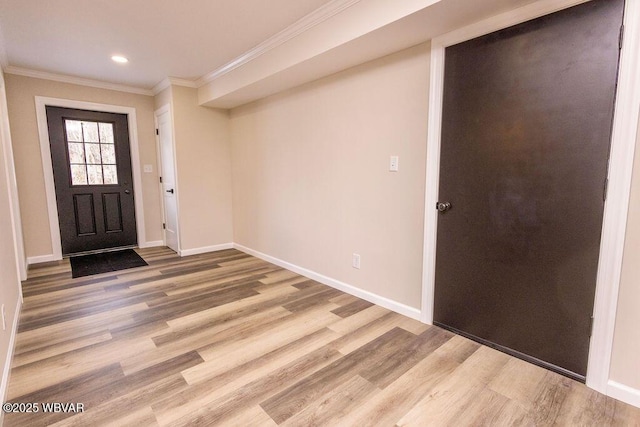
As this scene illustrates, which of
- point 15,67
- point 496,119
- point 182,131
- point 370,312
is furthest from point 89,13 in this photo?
point 370,312

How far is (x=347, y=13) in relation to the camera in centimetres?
211

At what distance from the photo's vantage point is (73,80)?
12.7 feet

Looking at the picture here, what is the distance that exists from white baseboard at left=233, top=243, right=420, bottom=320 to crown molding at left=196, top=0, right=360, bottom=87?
218 centimetres

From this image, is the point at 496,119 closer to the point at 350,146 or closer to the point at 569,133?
the point at 569,133

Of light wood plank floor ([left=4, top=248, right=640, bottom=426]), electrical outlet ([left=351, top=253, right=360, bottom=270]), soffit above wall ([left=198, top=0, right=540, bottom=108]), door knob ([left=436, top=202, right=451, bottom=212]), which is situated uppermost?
soffit above wall ([left=198, top=0, right=540, bottom=108])

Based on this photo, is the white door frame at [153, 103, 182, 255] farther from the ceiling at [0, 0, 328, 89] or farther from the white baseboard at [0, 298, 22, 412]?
the white baseboard at [0, 298, 22, 412]

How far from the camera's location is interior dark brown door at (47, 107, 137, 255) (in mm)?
3971

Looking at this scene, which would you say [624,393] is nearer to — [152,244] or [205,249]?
[205,249]

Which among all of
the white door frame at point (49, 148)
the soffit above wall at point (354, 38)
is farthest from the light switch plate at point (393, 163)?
the white door frame at point (49, 148)

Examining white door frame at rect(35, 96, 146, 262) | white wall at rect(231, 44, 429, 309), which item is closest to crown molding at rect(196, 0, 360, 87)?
white wall at rect(231, 44, 429, 309)

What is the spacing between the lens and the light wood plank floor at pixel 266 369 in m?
1.47

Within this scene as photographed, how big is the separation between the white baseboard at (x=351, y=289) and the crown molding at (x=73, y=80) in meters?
2.83

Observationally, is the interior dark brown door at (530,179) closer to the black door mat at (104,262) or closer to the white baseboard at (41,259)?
the black door mat at (104,262)

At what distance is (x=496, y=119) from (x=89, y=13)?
289cm
